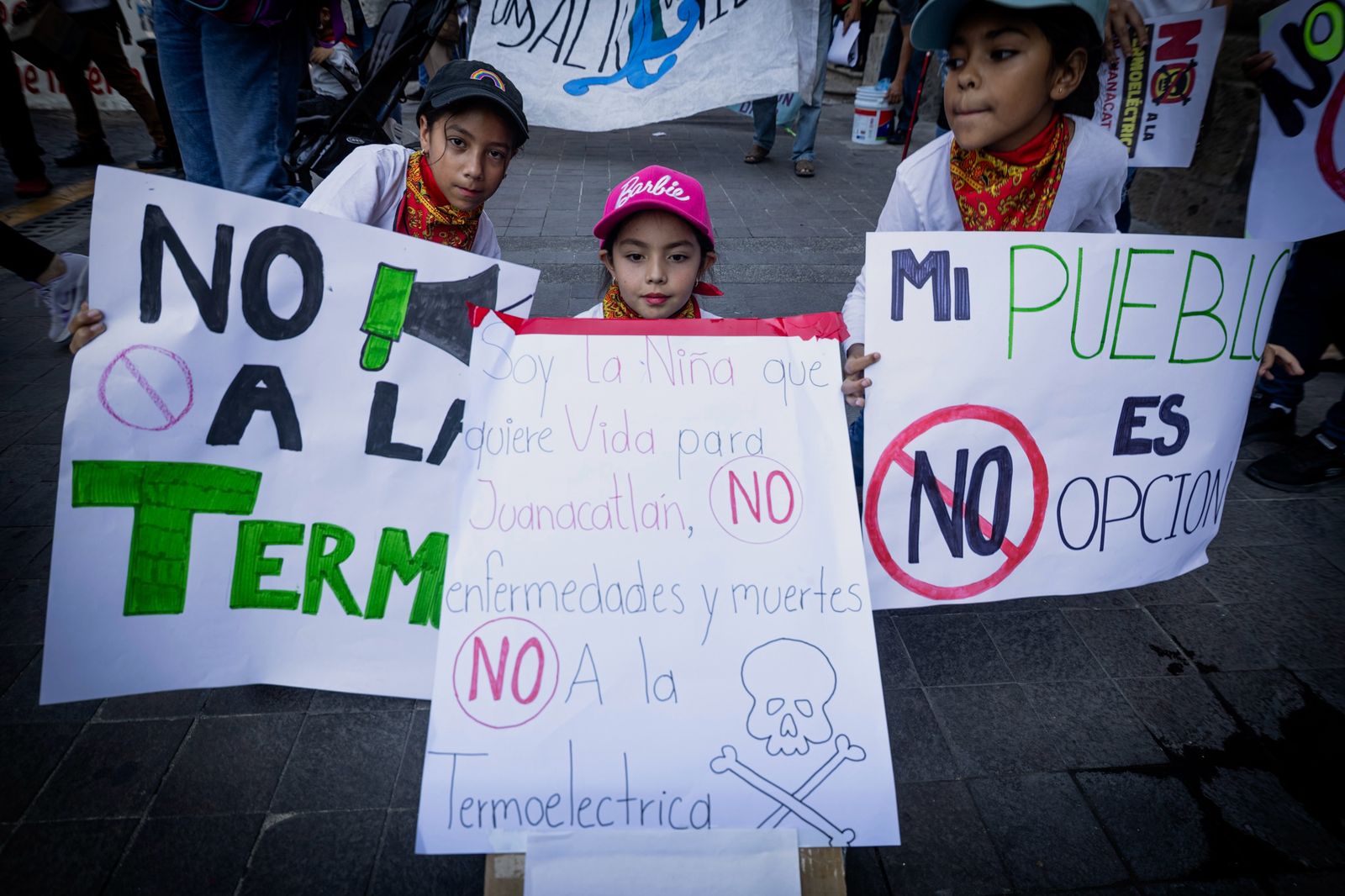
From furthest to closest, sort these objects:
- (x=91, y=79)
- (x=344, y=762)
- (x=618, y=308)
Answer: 1. (x=91, y=79)
2. (x=618, y=308)
3. (x=344, y=762)

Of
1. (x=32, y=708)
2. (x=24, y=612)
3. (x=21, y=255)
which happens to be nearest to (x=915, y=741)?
(x=32, y=708)

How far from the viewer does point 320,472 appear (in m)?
1.34

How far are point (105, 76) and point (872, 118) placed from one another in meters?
6.90

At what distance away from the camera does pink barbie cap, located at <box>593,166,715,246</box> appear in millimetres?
1603

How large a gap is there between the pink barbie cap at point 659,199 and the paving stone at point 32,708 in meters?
1.61

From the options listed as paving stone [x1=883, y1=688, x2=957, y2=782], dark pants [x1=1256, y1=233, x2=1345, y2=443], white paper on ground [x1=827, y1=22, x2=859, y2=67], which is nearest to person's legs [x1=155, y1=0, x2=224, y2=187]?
paving stone [x1=883, y1=688, x2=957, y2=782]

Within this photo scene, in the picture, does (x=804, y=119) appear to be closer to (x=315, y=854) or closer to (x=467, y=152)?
(x=467, y=152)

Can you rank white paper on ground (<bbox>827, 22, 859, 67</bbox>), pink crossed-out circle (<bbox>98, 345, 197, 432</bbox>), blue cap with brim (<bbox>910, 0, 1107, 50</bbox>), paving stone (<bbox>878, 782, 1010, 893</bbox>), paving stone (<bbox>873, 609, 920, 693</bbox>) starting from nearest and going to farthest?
pink crossed-out circle (<bbox>98, 345, 197, 432</bbox>)
blue cap with brim (<bbox>910, 0, 1107, 50</bbox>)
paving stone (<bbox>878, 782, 1010, 893</bbox>)
paving stone (<bbox>873, 609, 920, 693</bbox>)
white paper on ground (<bbox>827, 22, 859, 67</bbox>)

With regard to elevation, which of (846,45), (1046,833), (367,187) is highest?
(846,45)

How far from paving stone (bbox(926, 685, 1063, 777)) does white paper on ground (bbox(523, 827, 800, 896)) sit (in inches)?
33.5

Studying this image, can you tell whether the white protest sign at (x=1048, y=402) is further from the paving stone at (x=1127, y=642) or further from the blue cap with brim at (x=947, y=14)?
the paving stone at (x=1127, y=642)

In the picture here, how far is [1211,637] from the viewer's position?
2.07 metres

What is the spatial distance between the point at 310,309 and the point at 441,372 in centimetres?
24

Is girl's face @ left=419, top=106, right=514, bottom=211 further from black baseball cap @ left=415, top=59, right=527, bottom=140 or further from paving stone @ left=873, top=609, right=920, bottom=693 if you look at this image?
paving stone @ left=873, top=609, right=920, bottom=693
